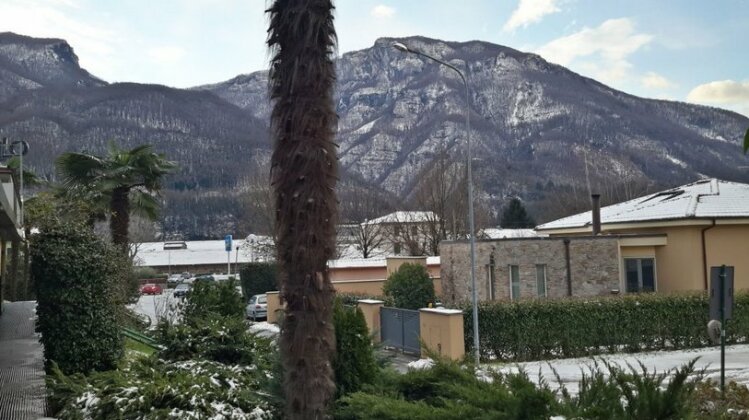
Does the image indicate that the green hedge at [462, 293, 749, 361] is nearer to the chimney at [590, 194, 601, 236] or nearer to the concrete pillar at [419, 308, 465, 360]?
the concrete pillar at [419, 308, 465, 360]

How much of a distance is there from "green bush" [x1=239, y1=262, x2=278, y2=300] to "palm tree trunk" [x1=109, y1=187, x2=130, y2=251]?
63.3 ft

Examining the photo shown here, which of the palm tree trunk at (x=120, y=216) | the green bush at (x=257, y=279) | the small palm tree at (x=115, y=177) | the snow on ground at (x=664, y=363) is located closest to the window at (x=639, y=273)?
the snow on ground at (x=664, y=363)

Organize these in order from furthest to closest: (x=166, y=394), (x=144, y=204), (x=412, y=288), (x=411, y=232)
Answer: (x=411, y=232), (x=412, y=288), (x=144, y=204), (x=166, y=394)

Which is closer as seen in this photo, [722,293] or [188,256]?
[722,293]

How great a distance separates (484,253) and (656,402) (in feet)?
71.6

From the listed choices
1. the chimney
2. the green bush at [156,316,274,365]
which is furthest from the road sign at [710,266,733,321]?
the chimney

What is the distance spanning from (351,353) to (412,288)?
61.5 ft

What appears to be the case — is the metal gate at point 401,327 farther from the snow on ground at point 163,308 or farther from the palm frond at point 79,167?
the palm frond at point 79,167

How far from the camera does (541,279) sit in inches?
983

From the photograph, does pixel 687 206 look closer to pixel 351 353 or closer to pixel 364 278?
pixel 364 278

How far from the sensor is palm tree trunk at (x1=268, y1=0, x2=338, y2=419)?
6.38 metres

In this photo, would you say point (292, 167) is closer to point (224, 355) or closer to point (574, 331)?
point (224, 355)

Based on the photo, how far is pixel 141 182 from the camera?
901 inches

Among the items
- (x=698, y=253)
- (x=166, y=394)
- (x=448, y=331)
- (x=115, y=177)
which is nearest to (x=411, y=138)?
(x=698, y=253)
